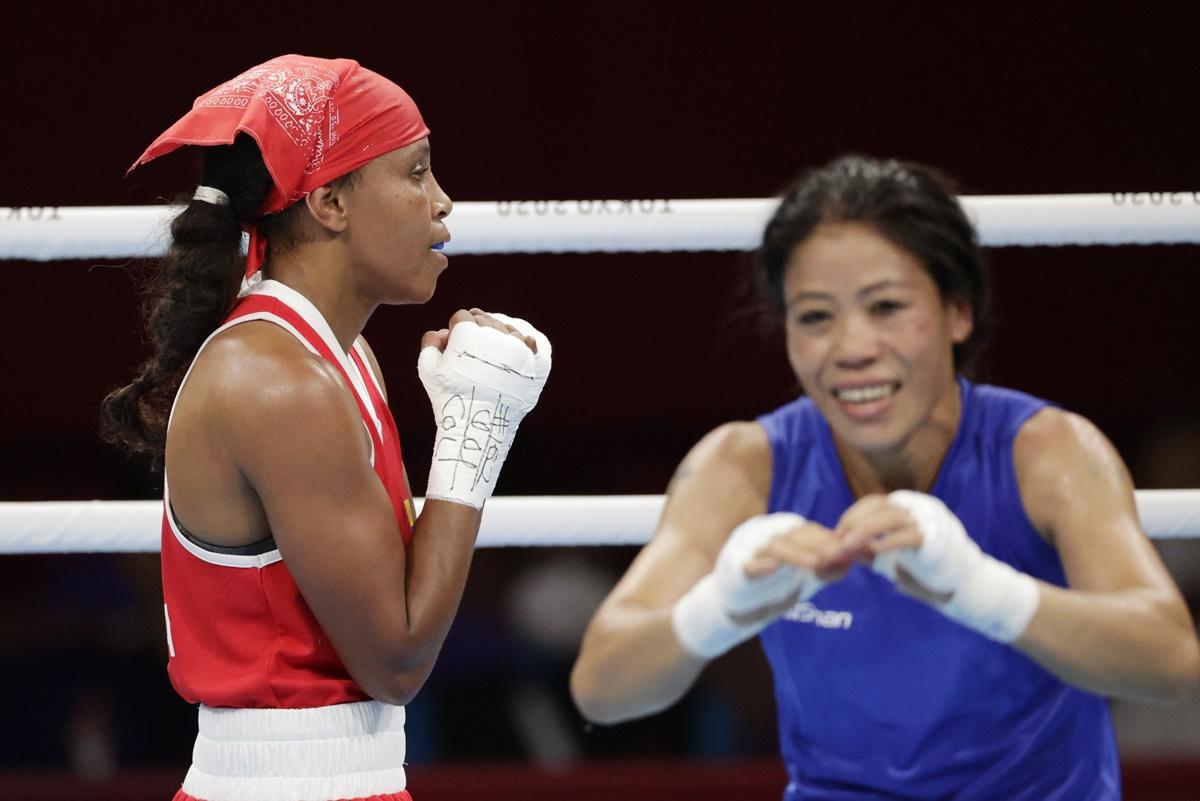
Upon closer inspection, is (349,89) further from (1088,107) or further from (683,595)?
(1088,107)

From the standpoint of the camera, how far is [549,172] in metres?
3.85

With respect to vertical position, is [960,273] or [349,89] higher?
[349,89]

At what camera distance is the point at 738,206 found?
1914mm

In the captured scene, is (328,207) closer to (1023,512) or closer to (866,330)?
(866,330)

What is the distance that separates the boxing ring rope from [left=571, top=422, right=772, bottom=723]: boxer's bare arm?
1.67 ft

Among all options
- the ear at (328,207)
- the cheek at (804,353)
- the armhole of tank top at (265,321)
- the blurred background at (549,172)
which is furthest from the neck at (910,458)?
the blurred background at (549,172)

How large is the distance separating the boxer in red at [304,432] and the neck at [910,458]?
0.40 meters

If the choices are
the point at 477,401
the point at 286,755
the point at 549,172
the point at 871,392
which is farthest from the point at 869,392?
the point at 549,172

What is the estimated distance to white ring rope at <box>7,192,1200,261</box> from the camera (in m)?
1.90

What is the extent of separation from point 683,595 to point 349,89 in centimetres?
69

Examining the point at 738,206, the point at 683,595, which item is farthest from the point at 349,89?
the point at 683,595

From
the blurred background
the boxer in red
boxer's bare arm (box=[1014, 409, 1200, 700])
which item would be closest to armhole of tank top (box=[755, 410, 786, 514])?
boxer's bare arm (box=[1014, 409, 1200, 700])

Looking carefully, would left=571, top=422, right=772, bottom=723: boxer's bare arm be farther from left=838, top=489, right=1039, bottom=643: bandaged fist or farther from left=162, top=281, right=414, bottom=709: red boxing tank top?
left=162, top=281, right=414, bottom=709: red boxing tank top

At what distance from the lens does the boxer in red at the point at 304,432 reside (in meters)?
1.46
